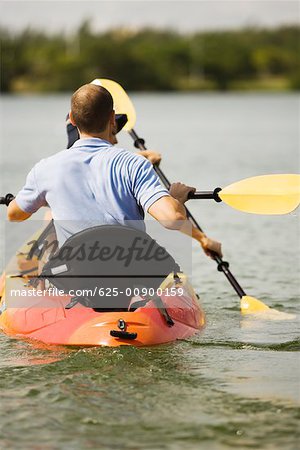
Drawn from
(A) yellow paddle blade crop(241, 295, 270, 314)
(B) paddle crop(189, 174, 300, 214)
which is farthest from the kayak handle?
(A) yellow paddle blade crop(241, 295, 270, 314)

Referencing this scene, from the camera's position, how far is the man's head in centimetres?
646

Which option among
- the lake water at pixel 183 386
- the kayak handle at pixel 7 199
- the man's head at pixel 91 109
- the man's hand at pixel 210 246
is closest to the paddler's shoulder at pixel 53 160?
the man's head at pixel 91 109

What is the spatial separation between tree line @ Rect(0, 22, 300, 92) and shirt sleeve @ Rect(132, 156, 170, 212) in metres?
78.8

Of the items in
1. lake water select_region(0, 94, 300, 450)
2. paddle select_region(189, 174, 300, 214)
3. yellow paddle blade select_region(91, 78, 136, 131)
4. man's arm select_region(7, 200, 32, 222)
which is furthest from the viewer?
Answer: yellow paddle blade select_region(91, 78, 136, 131)

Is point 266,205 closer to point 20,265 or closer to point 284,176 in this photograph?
point 284,176

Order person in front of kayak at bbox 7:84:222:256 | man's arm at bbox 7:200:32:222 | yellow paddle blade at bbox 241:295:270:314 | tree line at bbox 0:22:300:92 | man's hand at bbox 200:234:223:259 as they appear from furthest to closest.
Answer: tree line at bbox 0:22:300:92
yellow paddle blade at bbox 241:295:270:314
man's hand at bbox 200:234:223:259
man's arm at bbox 7:200:32:222
person in front of kayak at bbox 7:84:222:256

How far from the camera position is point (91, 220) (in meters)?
6.54

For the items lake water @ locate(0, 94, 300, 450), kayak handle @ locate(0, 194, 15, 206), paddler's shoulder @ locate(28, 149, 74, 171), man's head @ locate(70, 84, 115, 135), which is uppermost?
man's head @ locate(70, 84, 115, 135)

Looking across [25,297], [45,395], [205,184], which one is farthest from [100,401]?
[205,184]

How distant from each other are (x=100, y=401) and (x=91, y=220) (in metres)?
1.31

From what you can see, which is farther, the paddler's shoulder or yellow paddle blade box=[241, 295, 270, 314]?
yellow paddle blade box=[241, 295, 270, 314]

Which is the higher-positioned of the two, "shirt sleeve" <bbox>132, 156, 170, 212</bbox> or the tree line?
"shirt sleeve" <bbox>132, 156, 170, 212</bbox>

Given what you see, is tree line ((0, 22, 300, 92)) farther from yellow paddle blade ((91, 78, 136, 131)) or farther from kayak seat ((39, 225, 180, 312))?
kayak seat ((39, 225, 180, 312))

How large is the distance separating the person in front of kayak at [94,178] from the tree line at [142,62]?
78.6m
